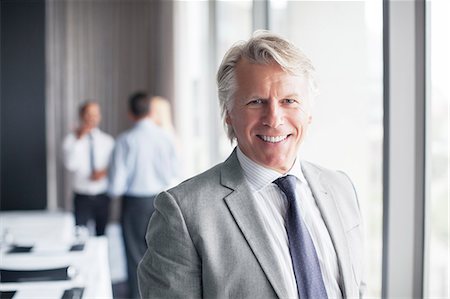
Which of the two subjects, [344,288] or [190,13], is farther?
[190,13]

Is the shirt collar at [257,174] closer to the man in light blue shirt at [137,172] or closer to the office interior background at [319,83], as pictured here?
the office interior background at [319,83]

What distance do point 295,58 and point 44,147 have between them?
540 cm

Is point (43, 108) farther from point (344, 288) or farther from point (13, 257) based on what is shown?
point (344, 288)

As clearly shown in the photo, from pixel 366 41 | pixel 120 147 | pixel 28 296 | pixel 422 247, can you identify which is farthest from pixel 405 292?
pixel 120 147

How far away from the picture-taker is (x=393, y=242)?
214cm

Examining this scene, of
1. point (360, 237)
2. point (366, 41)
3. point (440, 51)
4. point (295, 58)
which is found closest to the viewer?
point (295, 58)

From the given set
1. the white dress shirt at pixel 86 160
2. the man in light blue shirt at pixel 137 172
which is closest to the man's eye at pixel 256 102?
the man in light blue shirt at pixel 137 172

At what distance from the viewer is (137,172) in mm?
4250

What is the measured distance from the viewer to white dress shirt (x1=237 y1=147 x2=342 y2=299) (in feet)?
4.29

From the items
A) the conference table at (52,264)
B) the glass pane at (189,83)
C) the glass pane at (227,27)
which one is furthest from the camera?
the glass pane at (189,83)

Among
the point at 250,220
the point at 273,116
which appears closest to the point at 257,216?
the point at 250,220

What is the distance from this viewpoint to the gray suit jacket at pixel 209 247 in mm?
1224

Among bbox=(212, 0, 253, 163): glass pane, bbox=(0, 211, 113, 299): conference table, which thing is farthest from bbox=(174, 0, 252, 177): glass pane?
bbox=(0, 211, 113, 299): conference table

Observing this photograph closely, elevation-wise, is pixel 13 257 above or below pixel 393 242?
below
